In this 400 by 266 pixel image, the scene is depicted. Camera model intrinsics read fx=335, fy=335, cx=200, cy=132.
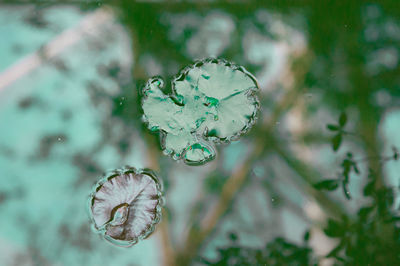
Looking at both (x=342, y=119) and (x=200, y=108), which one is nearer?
(x=200, y=108)

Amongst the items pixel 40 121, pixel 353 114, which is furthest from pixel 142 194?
pixel 353 114

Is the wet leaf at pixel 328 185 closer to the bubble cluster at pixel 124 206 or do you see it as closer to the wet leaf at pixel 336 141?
the wet leaf at pixel 336 141

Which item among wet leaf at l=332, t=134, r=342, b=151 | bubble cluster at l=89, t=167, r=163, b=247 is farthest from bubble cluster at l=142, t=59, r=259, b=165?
wet leaf at l=332, t=134, r=342, b=151

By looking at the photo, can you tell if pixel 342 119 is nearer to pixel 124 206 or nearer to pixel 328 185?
pixel 328 185

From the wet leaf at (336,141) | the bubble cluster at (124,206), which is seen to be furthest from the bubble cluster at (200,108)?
Result: the wet leaf at (336,141)

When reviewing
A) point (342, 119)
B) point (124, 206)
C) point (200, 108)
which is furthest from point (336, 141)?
point (124, 206)

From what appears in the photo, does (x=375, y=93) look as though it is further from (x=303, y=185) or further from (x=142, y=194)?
(x=142, y=194)
